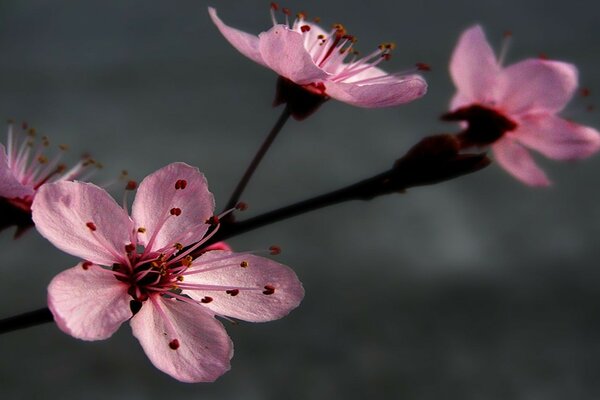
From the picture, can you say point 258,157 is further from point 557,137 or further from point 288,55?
point 557,137

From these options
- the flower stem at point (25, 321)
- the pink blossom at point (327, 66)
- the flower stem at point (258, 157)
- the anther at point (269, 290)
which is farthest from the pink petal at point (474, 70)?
Result: the flower stem at point (25, 321)

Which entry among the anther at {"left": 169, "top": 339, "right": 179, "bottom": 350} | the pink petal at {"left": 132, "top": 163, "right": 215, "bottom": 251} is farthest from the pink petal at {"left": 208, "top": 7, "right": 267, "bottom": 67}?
the anther at {"left": 169, "top": 339, "right": 179, "bottom": 350}

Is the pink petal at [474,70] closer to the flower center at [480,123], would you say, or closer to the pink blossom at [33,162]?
the flower center at [480,123]

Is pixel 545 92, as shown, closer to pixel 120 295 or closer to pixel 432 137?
pixel 432 137

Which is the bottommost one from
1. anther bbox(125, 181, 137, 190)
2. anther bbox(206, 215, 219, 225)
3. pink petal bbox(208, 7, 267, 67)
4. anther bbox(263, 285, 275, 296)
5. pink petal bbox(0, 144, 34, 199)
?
pink petal bbox(0, 144, 34, 199)

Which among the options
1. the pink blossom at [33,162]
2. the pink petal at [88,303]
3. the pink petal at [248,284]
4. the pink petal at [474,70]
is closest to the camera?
the pink petal at [88,303]

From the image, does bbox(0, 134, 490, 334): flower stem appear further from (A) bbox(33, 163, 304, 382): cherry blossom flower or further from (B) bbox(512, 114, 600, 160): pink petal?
(B) bbox(512, 114, 600, 160): pink petal
